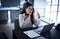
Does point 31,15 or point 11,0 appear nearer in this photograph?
point 31,15

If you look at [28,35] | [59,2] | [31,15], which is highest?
[59,2]

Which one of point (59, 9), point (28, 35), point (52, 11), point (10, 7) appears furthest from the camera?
point (10, 7)

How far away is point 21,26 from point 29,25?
110mm

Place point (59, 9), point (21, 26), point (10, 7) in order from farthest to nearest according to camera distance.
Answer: point (10, 7)
point (59, 9)
point (21, 26)

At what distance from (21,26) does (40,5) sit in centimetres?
278

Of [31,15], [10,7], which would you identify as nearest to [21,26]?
[31,15]

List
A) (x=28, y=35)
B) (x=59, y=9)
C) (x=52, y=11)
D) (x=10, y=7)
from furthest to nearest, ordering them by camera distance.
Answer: (x=10, y=7), (x=52, y=11), (x=59, y=9), (x=28, y=35)

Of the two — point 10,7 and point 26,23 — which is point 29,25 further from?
point 10,7

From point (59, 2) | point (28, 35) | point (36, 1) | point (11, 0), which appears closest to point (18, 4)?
point (11, 0)

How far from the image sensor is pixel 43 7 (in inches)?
161

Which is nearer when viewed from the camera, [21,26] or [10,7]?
[21,26]

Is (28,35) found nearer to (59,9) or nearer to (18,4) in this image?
(59,9)

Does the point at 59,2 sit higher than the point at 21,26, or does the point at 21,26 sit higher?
the point at 59,2

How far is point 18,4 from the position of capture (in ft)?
13.2
